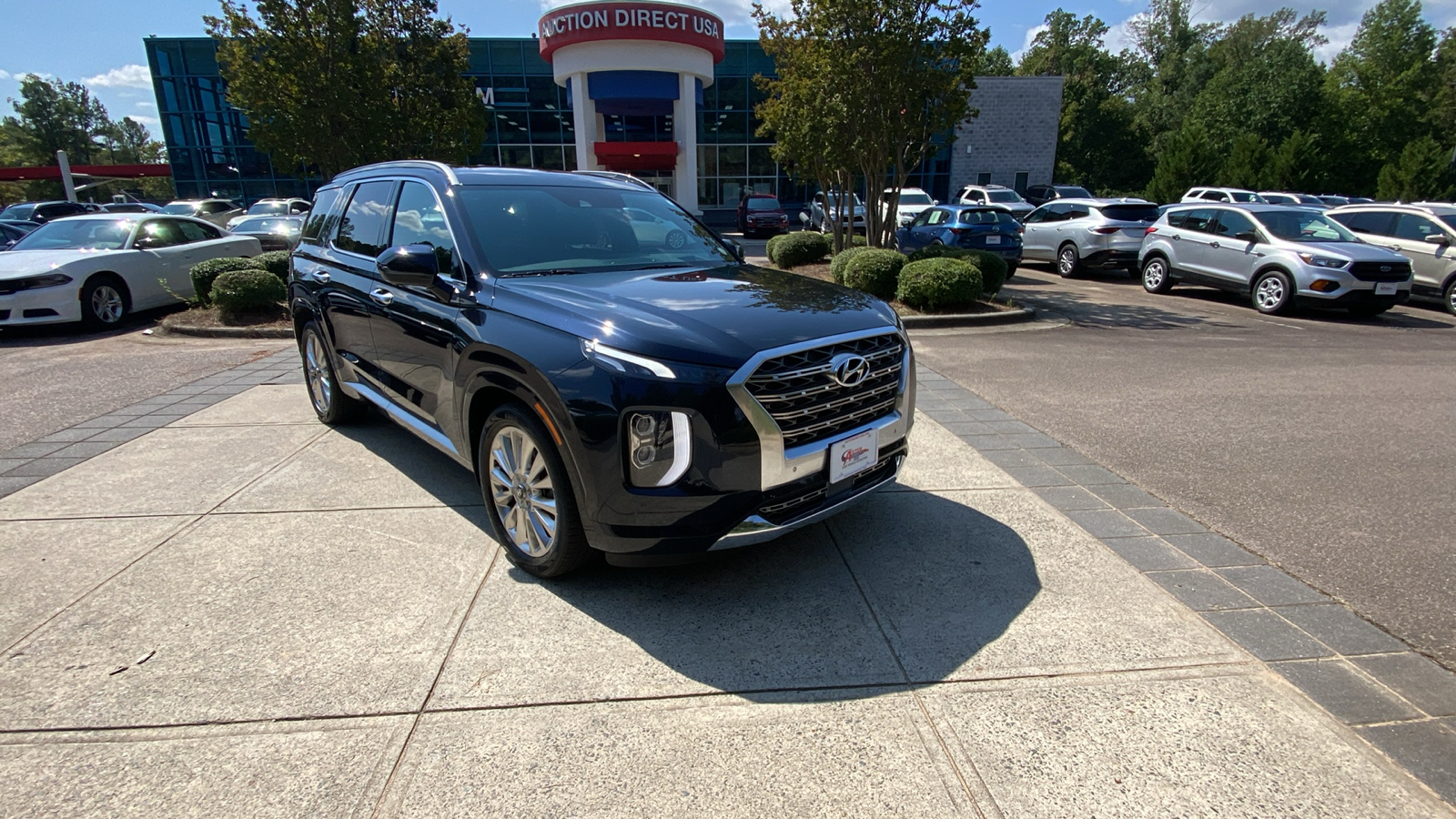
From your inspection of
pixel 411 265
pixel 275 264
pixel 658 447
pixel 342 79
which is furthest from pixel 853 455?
pixel 342 79

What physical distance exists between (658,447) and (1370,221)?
16301 mm

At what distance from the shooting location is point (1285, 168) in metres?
32.2

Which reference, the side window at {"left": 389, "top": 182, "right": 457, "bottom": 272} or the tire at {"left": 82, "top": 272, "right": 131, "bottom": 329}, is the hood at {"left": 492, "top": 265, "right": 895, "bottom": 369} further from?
the tire at {"left": 82, "top": 272, "right": 131, "bottom": 329}

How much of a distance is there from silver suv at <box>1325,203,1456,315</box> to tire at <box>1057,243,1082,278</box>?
4.22m

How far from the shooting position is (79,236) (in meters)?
10.6

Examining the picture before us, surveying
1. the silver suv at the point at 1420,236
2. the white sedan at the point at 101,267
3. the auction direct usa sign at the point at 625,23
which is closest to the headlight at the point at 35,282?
the white sedan at the point at 101,267

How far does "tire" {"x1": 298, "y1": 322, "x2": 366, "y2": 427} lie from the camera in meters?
5.38

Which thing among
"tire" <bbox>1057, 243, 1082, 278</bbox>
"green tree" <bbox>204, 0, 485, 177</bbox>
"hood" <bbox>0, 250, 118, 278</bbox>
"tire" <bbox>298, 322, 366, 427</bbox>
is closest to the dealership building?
"green tree" <bbox>204, 0, 485, 177</bbox>

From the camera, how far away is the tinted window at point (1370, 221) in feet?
42.6

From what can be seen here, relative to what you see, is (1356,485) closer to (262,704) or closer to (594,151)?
(262,704)

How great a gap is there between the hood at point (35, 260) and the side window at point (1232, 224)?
690 inches

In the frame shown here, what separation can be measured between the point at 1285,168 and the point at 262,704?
41.4 meters

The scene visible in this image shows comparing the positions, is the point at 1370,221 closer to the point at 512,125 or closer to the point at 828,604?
the point at 828,604

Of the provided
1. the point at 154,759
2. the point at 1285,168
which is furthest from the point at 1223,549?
the point at 1285,168
